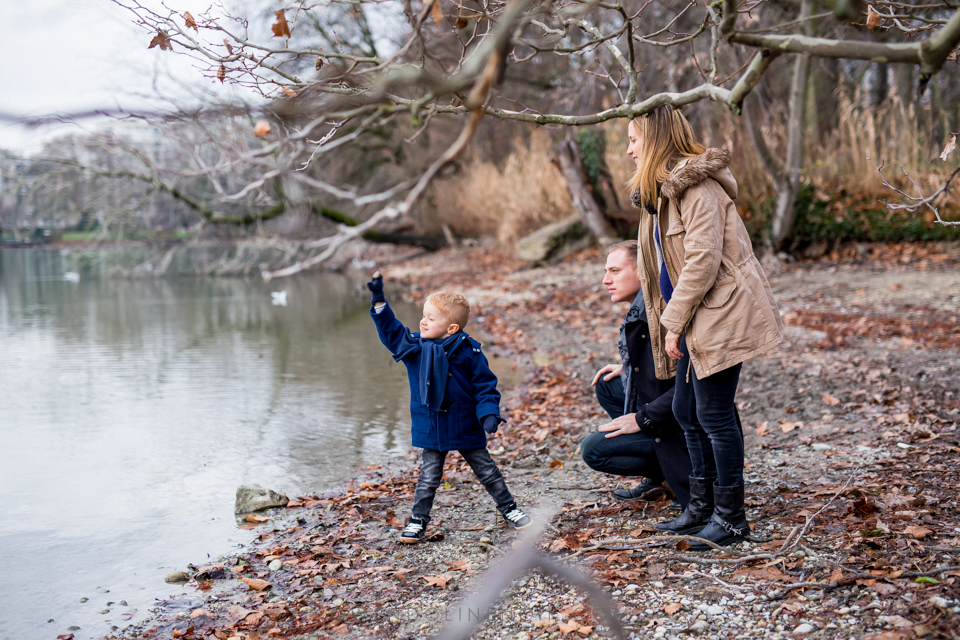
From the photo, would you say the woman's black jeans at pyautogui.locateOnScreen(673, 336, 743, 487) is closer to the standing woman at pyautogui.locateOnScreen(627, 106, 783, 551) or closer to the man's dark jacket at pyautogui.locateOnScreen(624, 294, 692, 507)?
the standing woman at pyautogui.locateOnScreen(627, 106, 783, 551)

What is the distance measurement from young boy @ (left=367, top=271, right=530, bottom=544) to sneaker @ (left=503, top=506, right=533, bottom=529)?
1cm

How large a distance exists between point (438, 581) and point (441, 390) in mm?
946

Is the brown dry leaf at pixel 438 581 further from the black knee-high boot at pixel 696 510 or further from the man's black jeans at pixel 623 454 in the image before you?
the black knee-high boot at pixel 696 510

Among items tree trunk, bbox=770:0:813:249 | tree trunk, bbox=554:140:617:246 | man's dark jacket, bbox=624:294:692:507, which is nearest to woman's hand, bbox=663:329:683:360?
man's dark jacket, bbox=624:294:692:507

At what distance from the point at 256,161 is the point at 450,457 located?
4029 millimetres

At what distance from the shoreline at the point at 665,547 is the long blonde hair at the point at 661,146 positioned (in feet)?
5.52

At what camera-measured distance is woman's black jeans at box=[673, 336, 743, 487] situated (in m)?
3.23

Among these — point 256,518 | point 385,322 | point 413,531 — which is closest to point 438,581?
point 413,531

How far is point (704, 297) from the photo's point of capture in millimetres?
3215

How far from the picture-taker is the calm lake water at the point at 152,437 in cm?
420

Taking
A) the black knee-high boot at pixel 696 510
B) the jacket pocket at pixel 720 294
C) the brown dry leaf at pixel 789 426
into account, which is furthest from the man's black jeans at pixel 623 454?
the brown dry leaf at pixel 789 426

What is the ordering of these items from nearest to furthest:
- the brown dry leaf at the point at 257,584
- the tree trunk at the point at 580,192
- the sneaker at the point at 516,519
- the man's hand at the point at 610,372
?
the brown dry leaf at the point at 257,584 < the sneaker at the point at 516,519 < the man's hand at the point at 610,372 < the tree trunk at the point at 580,192

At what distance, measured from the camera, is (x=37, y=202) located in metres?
15.3

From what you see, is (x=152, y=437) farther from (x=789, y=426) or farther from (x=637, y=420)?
(x=789, y=426)
